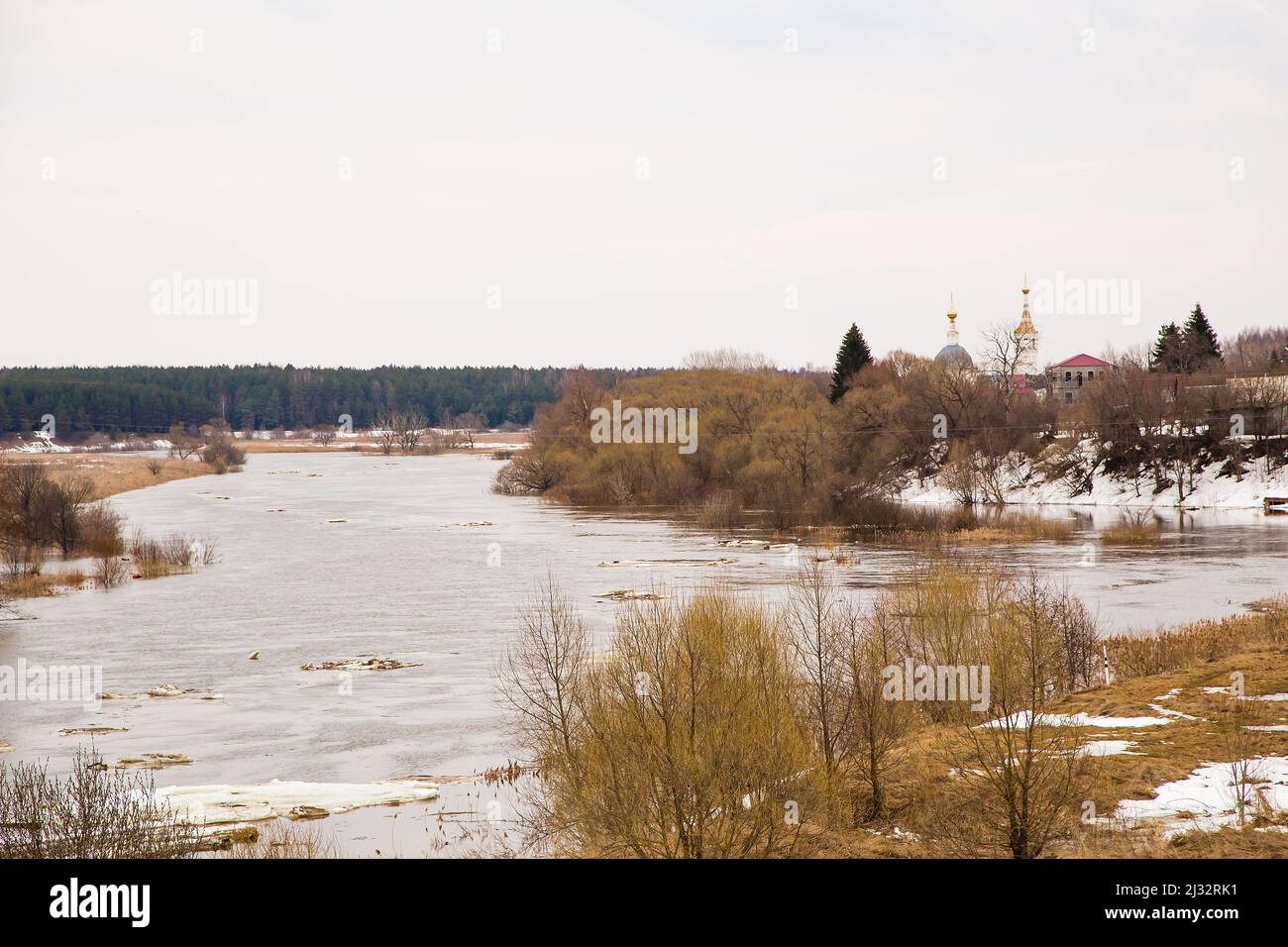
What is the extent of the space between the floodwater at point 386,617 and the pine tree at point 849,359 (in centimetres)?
2245

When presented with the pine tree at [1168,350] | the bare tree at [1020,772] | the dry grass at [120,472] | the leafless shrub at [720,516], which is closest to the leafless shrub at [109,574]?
the leafless shrub at [720,516]

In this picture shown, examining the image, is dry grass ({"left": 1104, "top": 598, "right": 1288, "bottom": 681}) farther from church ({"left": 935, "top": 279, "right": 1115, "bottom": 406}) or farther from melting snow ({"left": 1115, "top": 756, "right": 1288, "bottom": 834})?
church ({"left": 935, "top": 279, "right": 1115, "bottom": 406})

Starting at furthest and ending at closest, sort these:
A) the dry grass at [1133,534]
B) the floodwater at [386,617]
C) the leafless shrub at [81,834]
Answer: the dry grass at [1133,534]
the floodwater at [386,617]
the leafless shrub at [81,834]

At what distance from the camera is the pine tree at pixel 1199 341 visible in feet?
270

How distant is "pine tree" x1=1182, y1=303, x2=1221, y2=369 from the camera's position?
82250mm

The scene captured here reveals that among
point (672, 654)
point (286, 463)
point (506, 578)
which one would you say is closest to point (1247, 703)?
point (672, 654)

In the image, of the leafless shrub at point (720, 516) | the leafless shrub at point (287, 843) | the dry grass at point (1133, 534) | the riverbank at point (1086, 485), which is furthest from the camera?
the riverbank at point (1086, 485)

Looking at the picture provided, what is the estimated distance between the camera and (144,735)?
1769cm

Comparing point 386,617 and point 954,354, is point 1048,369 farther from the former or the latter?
point 386,617

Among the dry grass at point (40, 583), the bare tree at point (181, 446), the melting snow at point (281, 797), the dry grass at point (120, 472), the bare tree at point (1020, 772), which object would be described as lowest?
the melting snow at point (281, 797)

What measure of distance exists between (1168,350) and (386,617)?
7112 centimetres

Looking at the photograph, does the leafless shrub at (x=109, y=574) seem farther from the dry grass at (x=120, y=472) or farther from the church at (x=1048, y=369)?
the church at (x=1048, y=369)
